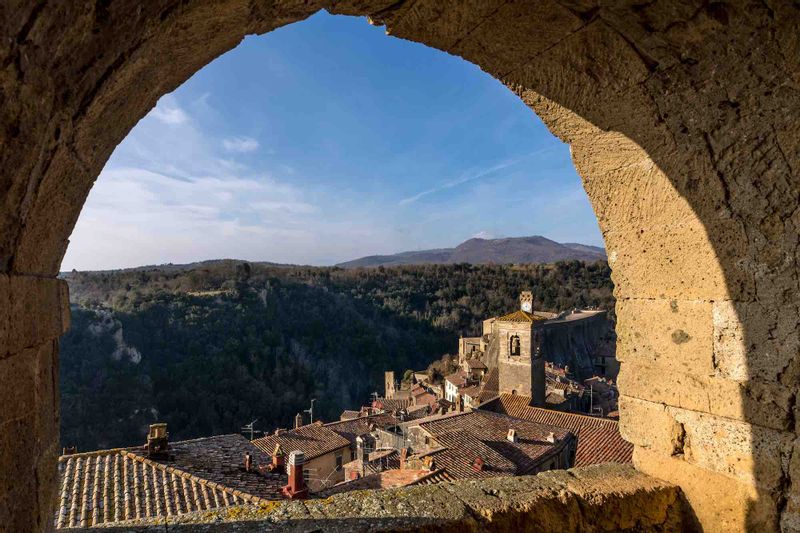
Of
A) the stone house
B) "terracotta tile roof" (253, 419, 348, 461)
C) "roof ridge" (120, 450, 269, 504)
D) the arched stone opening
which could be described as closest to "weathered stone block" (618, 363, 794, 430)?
the arched stone opening

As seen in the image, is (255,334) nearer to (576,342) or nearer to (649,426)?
(576,342)

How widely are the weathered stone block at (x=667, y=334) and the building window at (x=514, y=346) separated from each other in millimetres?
20647

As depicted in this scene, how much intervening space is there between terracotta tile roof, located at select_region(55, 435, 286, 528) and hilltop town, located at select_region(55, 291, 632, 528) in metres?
0.02

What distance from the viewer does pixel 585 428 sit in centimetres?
1573

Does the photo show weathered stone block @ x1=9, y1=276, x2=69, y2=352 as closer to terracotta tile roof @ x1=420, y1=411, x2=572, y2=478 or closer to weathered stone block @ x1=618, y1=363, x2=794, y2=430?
weathered stone block @ x1=618, y1=363, x2=794, y2=430

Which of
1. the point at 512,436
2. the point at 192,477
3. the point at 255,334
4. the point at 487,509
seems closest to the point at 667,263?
the point at 487,509

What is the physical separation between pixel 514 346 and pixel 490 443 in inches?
387

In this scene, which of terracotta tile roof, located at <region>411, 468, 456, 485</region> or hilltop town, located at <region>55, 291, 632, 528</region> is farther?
terracotta tile roof, located at <region>411, 468, 456, 485</region>

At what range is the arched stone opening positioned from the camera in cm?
116

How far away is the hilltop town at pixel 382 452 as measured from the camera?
266 inches

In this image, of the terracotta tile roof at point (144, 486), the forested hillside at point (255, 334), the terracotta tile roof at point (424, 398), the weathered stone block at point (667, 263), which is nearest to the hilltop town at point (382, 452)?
the terracotta tile roof at point (144, 486)

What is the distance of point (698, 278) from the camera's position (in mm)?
2303

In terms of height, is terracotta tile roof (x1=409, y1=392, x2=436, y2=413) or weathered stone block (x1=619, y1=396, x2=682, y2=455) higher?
weathered stone block (x1=619, y1=396, x2=682, y2=455)

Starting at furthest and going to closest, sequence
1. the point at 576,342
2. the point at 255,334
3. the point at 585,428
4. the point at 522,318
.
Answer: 1. the point at 255,334
2. the point at 576,342
3. the point at 522,318
4. the point at 585,428
